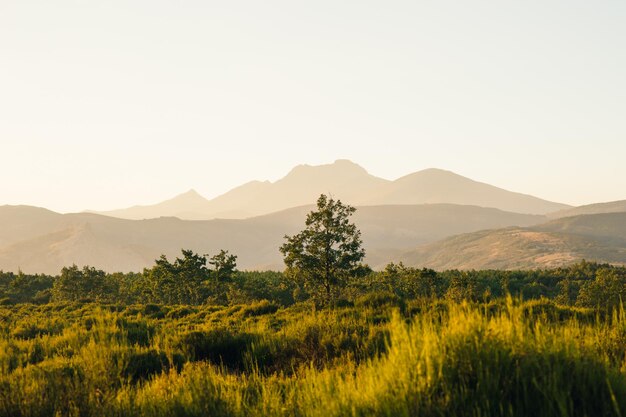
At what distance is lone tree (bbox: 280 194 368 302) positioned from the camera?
95.2 ft

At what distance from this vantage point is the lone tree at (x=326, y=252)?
29.0 metres

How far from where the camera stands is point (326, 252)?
29047 millimetres

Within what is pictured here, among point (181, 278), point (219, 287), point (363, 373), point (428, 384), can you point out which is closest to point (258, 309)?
point (363, 373)

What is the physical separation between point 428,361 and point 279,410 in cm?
209

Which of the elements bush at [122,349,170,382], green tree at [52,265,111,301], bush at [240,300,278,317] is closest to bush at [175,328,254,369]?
bush at [122,349,170,382]

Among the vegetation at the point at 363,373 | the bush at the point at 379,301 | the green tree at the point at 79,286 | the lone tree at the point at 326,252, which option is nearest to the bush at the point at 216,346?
the vegetation at the point at 363,373

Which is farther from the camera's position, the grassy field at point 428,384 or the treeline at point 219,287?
the treeline at point 219,287

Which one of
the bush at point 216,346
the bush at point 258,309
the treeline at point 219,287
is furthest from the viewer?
the treeline at point 219,287

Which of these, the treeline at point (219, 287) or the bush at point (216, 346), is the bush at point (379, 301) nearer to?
the bush at point (216, 346)

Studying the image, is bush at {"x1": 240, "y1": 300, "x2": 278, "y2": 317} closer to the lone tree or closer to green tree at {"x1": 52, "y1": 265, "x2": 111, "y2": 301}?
the lone tree

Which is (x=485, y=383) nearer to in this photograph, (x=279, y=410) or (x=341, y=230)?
(x=279, y=410)

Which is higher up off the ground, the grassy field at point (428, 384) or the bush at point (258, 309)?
the grassy field at point (428, 384)

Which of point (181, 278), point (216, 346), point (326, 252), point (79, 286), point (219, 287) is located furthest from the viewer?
point (79, 286)

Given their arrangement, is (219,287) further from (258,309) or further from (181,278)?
(258,309)
